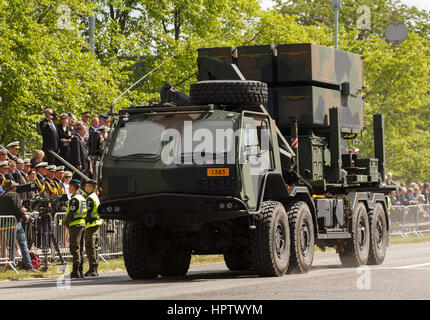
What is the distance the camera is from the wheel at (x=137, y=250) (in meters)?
16.6

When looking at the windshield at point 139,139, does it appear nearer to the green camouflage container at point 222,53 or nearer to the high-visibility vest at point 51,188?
the green camouflage container at point 222,53

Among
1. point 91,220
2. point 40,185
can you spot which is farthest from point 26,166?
point 91,220

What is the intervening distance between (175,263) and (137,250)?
4.06 ft

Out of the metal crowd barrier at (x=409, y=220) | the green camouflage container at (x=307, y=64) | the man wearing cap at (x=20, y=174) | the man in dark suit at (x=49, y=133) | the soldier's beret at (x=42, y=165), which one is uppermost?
the green camouflage container at (x=307, y=64)

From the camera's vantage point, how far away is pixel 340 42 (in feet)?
168

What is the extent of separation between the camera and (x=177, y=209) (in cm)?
1574

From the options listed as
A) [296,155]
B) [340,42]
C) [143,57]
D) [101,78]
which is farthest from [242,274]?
[340,42]

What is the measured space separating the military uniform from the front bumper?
140 centimetres

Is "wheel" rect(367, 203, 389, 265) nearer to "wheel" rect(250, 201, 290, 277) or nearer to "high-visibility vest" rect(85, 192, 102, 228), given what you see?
"wheel" rect(250, 201, 290, 277)

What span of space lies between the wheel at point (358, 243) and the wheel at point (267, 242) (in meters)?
4.02

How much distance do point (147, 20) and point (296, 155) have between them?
91.2 ft

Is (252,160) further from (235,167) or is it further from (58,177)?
(58,177)

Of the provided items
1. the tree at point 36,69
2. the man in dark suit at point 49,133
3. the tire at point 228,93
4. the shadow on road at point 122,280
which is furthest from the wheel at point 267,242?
the tree at point 36,69
